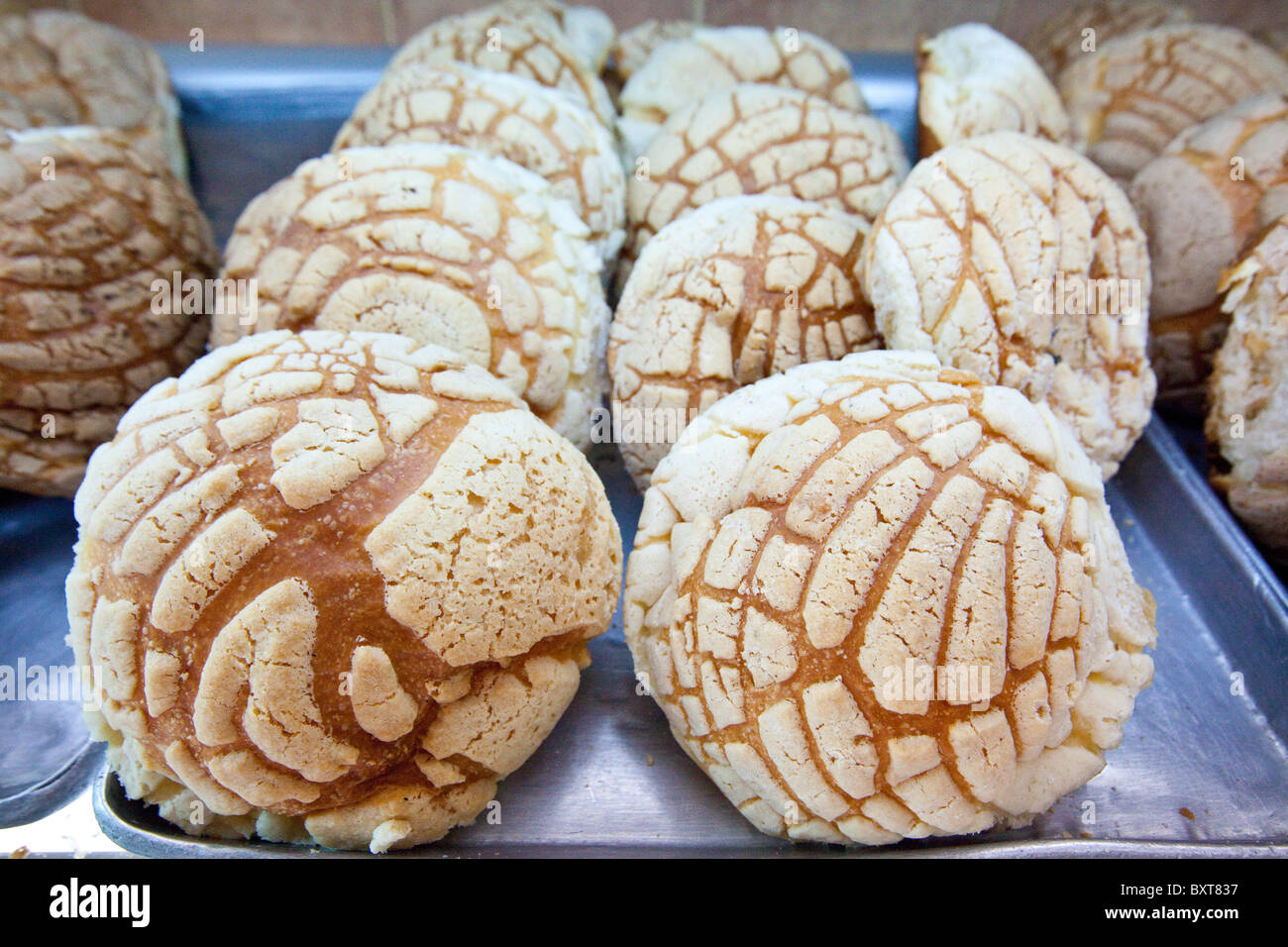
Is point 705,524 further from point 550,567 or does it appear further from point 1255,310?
point 1255,310

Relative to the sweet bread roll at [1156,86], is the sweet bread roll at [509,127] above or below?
below

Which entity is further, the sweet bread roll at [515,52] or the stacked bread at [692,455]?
the sweet bread roll at [515,52]

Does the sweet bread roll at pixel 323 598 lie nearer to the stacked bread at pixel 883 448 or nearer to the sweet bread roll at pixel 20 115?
the stacked bread at pixel 883 448

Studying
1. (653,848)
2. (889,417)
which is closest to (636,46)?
(889,417)

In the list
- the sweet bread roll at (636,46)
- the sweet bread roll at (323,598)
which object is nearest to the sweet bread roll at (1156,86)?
the sweet bread roll at (636,46)
